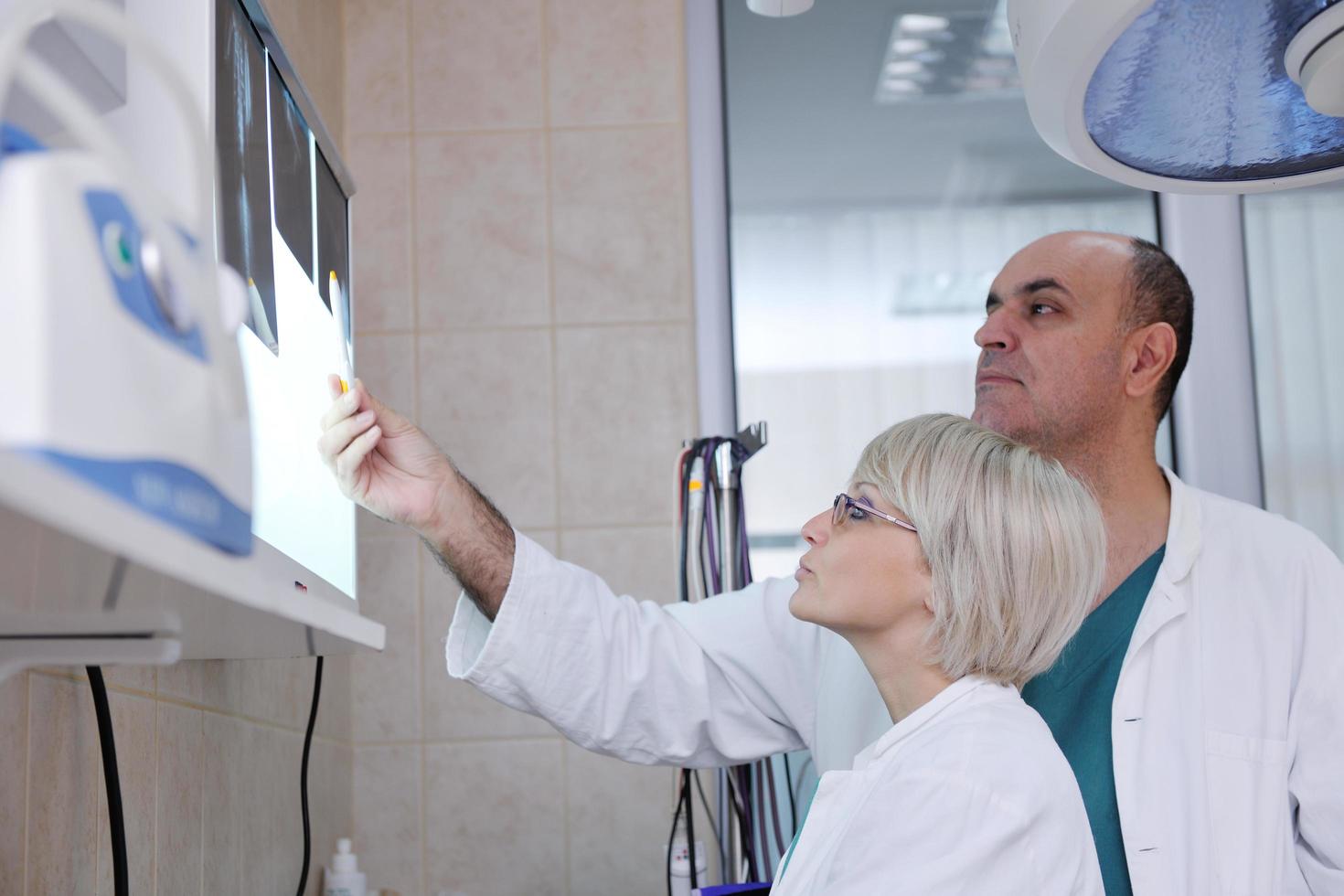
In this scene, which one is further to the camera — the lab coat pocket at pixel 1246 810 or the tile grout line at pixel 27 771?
the lab coat pocket at pixel 1246 810

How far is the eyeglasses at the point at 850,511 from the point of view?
1437 mm

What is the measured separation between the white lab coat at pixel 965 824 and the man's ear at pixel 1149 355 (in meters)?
0.84

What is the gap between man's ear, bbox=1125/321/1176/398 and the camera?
1989 millimetres

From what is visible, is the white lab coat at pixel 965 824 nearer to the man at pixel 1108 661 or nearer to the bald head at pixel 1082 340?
the man at pixel 1108 661

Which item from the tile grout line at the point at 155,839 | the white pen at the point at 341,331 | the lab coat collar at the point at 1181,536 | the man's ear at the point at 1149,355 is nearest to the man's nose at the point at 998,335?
the man's ear at the point at 1149,355

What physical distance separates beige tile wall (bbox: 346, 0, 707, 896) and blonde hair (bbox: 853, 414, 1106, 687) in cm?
104

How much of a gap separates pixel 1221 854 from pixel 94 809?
129cm

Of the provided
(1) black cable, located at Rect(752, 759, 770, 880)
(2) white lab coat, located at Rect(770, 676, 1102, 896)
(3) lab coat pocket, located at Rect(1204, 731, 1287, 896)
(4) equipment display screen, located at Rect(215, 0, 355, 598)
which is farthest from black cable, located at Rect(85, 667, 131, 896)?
(3) lab coat pocket, located at Rect(1204, 731, 1287, 896)

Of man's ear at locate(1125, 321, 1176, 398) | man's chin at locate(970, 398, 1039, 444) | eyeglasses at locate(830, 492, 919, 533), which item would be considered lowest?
eyeglasses at locate(830, 492, 919, 533)

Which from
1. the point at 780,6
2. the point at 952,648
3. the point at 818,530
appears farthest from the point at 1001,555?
the point at 780,6

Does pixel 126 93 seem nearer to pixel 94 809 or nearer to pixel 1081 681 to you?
pixel 94 809

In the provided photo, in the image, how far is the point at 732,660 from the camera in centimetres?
180

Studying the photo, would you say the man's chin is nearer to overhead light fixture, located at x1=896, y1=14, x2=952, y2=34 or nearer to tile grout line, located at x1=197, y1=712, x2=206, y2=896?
overhead light fixture, located at x1=896, y1=14, x2=952, y2=34

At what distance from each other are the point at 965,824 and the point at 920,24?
6.12 feet
